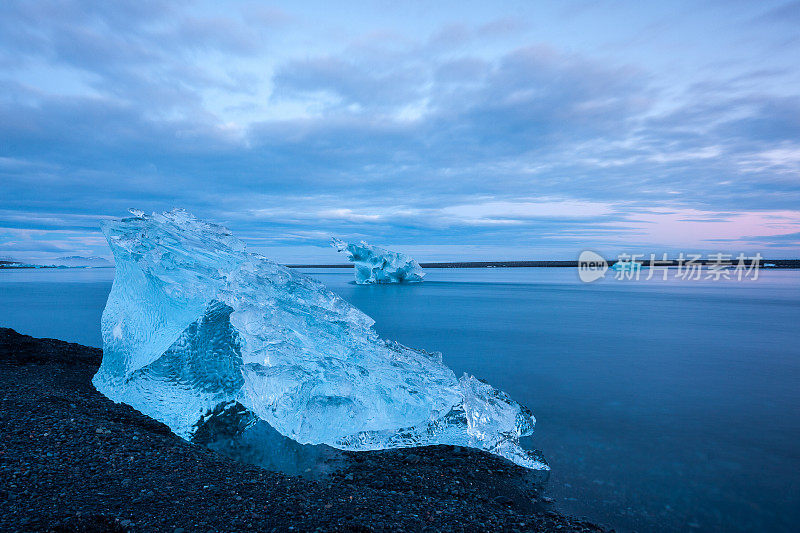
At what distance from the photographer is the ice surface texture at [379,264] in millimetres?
35781

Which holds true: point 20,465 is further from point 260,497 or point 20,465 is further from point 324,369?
point 324,369

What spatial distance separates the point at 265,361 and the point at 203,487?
168 cm

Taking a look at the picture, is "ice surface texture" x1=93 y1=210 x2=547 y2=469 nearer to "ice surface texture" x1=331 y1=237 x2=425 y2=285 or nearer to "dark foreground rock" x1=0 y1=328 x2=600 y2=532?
"dark foreground rock" x1=0 y1=328 x2=600 y2=532

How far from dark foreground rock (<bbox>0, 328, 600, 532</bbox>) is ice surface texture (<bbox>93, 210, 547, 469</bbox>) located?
14.1 inches

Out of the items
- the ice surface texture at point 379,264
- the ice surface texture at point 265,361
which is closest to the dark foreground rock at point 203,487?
the ice surface texture at point 265,361

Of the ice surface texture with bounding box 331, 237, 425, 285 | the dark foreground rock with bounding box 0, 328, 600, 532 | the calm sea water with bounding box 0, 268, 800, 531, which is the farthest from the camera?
the ice surface texture with bounding box 331, 237, 425, 285

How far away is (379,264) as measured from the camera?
124 ft

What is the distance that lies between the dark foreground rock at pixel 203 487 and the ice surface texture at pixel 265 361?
36 centimetres

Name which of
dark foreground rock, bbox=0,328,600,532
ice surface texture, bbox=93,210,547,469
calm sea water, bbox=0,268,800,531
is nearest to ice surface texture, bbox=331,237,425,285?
calm sea water, bbox=0,268,800,531

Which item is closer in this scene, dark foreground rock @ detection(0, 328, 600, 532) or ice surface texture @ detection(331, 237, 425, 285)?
dark foreground rock @ detection(0, 328, 600, 532)

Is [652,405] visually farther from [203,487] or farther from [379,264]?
[379,264]

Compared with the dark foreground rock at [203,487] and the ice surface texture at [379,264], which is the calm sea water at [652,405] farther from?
the ice surface texture at [379,264]

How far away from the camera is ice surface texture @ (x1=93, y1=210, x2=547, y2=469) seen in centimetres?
485

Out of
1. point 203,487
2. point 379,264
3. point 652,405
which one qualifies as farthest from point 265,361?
point 379,264
